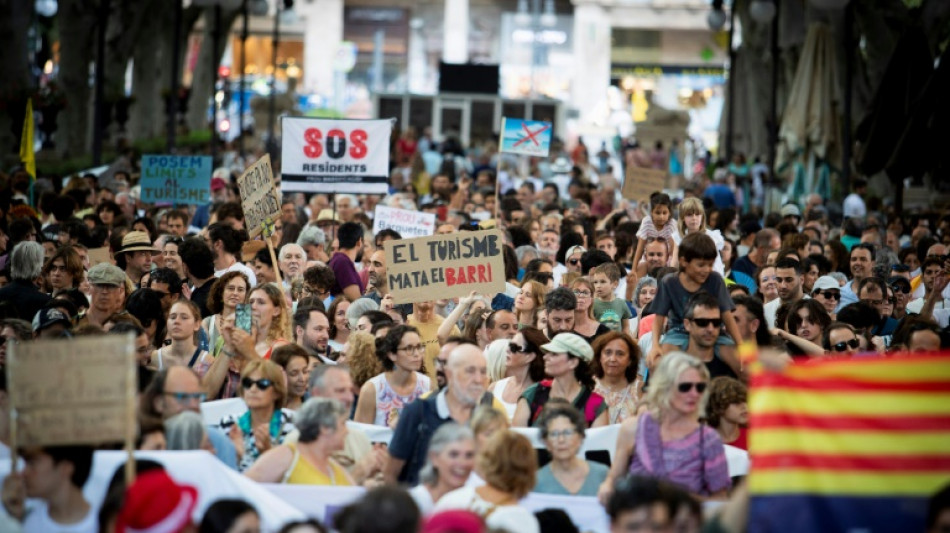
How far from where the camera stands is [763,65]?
4219cm

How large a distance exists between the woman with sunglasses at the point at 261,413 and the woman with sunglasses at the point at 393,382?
88cm

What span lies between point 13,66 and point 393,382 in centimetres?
2093

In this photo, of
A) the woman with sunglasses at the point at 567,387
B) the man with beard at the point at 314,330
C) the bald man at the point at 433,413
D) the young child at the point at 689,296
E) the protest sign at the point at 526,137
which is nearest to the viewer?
the bald man at the point at 433,413

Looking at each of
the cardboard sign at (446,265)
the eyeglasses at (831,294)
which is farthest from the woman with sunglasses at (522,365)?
the eyeglasses at (831,294)

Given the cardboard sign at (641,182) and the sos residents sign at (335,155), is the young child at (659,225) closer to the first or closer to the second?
the sos residents sign at (335,155)

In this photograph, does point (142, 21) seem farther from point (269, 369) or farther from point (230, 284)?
point (269, 369)

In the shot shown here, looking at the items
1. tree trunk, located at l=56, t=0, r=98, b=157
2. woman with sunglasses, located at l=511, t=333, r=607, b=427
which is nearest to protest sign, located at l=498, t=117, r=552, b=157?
tree trunk, located at l=56, t=0, r=98, b=157

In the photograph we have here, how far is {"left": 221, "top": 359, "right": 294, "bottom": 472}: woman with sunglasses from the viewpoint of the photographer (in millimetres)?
9031

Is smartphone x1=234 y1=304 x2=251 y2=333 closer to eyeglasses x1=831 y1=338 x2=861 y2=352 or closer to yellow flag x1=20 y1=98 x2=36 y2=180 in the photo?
eyeglasses x1=831 y1=338 x2=861 y2=352

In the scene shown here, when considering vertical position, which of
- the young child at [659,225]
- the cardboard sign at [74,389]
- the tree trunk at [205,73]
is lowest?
the tree trunk at [205,73]

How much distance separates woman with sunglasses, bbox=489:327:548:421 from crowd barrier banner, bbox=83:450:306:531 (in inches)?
105

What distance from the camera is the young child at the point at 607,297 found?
1292 centimetres

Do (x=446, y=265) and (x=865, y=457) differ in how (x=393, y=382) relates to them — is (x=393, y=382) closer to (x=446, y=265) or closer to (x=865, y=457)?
(x=446, y=265)

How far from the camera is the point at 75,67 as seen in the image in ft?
109
